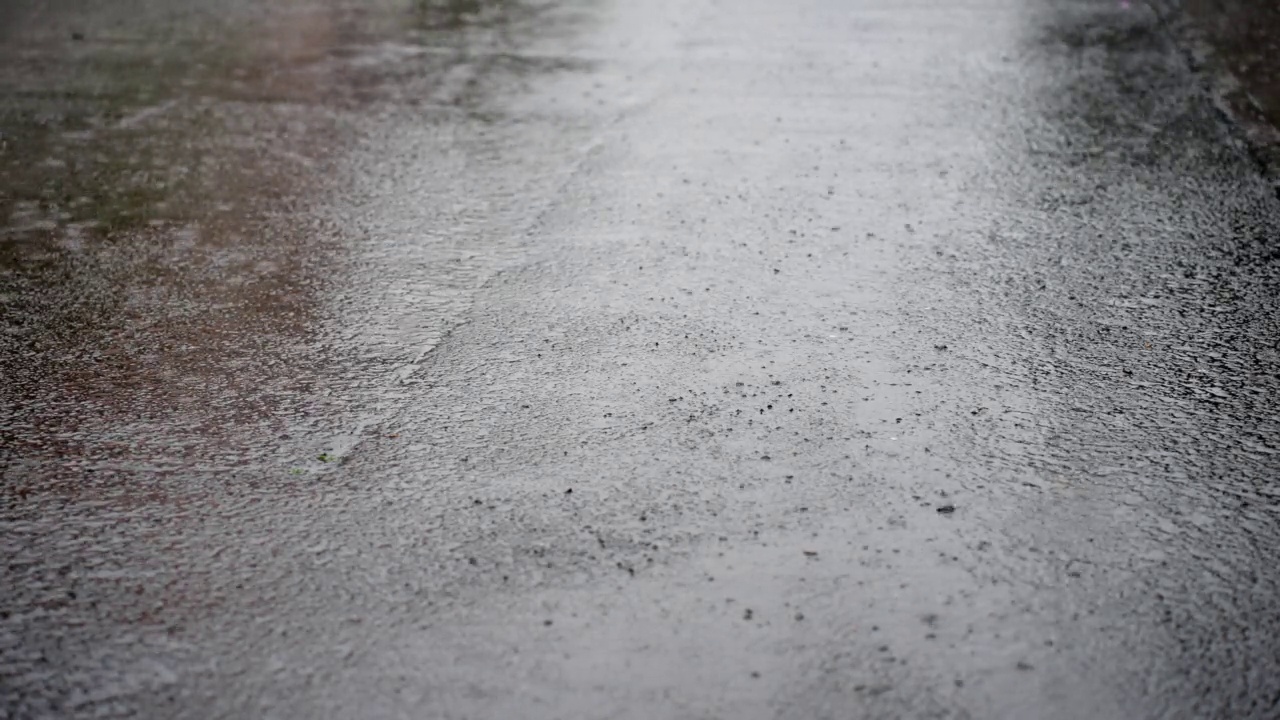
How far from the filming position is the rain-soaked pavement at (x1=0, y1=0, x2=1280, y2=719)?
333 centimetres

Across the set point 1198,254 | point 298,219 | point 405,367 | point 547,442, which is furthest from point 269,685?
point 1198,254

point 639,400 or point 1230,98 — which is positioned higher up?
point 1230,98

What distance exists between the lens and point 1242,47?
31.4 feet

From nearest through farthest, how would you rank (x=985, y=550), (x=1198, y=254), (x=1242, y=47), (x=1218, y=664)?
(x=1218, y=664), (x=985, y=550), (x=1198, y=254), (x=1242, y=47)

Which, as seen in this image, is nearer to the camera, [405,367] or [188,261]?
[405,367]

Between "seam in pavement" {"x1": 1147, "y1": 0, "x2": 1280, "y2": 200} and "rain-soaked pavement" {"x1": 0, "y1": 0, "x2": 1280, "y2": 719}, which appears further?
"seam in pavement" {"x1": 1147, "y1": 0, "x2": 1280, "y2": 200}

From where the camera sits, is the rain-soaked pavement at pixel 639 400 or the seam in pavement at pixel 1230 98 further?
the seam in pavement at pixel 1230 98

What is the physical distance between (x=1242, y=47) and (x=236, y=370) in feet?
26.2

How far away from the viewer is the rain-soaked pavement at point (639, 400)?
3.33 meters

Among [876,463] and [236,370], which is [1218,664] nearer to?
[876,463]

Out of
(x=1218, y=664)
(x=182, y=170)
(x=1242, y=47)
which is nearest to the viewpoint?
(x=1218, y=664)

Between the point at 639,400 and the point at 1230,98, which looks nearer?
the point at 639,400

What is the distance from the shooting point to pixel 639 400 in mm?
4699

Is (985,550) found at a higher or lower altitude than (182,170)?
lower
